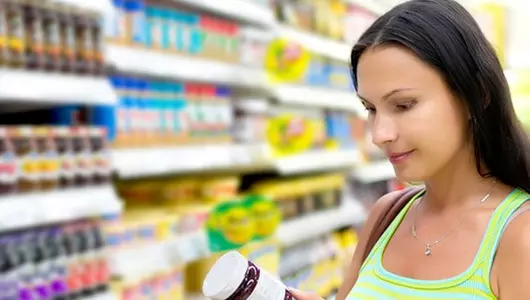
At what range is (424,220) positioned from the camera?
106cm

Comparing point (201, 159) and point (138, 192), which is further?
point (138, 192)

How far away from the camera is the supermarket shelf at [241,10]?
286cm

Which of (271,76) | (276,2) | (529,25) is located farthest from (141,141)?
(529,25)

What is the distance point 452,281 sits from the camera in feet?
3.04

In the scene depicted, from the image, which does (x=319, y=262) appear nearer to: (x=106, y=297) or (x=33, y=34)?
(x=106, y=297)

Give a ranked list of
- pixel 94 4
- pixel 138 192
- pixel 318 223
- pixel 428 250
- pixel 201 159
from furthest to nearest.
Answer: pixel 318 223
pixel 138 192
pixel 201 159
pixel 94 4
pixel 428 250

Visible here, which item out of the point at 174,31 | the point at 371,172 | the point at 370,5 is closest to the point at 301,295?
the point at 174,31

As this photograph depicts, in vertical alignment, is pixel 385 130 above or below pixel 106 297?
above

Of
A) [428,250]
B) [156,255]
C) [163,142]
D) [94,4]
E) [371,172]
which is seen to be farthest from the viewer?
[371,172]

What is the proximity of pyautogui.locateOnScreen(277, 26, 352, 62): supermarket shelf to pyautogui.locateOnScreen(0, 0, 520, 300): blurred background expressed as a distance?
0.01m

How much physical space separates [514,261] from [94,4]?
1.60 meters

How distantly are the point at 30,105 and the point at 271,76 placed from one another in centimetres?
142

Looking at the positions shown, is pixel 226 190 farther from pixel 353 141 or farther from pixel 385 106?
pixel 385 106

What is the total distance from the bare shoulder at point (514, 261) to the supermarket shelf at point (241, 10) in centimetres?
201
